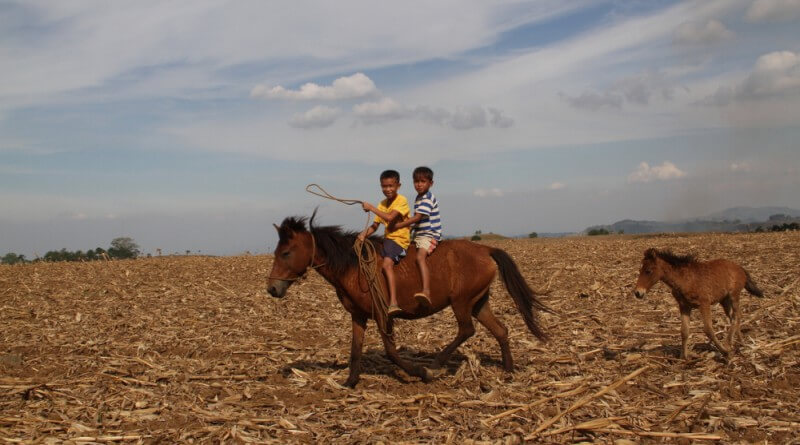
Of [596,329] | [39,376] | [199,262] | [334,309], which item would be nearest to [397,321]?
[334,309]

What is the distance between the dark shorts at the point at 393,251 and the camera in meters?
8.44

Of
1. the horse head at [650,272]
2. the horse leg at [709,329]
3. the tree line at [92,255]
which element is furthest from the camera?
the tree line at [92,255]

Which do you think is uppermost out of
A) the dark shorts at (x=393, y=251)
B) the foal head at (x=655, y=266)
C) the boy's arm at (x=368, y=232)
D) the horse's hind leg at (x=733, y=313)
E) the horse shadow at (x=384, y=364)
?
the boy's arm at (x=368, y=232)

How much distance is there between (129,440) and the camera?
6371mm

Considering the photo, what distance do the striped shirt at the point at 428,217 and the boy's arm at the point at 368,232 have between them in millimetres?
554

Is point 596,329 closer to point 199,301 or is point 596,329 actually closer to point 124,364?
point 124,364

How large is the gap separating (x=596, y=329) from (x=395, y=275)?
4268mm

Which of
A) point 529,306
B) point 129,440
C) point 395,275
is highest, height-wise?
point 395,275

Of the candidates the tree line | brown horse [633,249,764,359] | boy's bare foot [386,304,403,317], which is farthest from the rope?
the tree line

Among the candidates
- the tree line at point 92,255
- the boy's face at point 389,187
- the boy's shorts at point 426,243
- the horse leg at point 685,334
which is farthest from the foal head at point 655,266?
the tree line at point 92,255

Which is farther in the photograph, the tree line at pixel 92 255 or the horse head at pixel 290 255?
the tree line at pixel 92 255

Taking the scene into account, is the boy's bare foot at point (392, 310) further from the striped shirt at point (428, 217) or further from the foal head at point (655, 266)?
the foal head at point (655, 266)

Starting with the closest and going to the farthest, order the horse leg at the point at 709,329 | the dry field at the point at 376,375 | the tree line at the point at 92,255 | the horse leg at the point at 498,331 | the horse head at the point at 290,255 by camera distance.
→ the dry field at the point at 376,375 → the horse head at the point at 290,255 → the horse leg at the point at 709,329 → the horse leg at the point at 498,331 → the tree line at the point at 92,255

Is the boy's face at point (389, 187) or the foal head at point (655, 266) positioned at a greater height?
the boy's face at point (389, 187)
